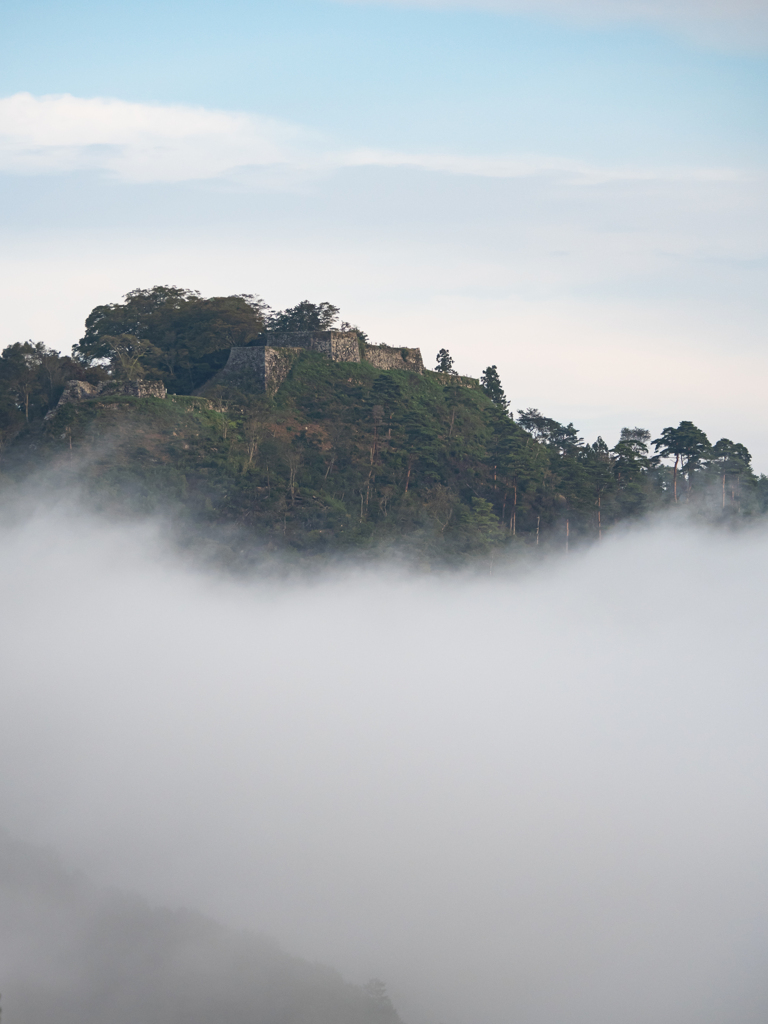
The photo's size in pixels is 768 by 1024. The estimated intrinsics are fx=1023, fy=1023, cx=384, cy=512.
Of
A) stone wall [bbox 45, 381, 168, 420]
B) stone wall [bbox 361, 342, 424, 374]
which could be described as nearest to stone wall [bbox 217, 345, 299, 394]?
stone wall [bbox 45, 381, 168, 420]

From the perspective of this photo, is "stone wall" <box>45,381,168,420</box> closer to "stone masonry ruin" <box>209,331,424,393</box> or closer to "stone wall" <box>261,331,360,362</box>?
"stone masonry ruin" <box>209,331,424,393</box>

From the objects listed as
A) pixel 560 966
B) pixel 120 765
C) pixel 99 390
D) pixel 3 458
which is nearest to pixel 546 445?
pixel 99 390

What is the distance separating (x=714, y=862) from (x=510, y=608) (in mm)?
54744

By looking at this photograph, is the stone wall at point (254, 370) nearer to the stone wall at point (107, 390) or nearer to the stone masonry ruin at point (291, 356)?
the stone masonry ruin at point (291, 356)

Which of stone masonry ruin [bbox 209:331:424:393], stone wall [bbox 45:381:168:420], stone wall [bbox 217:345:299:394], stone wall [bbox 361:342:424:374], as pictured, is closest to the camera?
stone wall [bbox 45:381:168:420]

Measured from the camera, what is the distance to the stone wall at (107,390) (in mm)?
64500

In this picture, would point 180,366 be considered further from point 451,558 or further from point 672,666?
point 672,666

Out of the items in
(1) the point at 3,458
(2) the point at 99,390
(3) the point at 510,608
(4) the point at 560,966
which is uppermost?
(2) the point at 99,390

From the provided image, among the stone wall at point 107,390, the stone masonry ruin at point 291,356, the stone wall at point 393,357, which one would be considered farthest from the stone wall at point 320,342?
the stone wall at point 107,390

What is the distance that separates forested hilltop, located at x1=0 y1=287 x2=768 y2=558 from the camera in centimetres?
6562

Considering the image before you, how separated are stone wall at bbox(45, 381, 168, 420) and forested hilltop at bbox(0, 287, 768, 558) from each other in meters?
0.59

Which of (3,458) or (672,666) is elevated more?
(3,458)

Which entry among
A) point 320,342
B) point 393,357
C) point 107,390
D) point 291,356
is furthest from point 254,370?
point 393,357

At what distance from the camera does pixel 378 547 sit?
7225 cm
